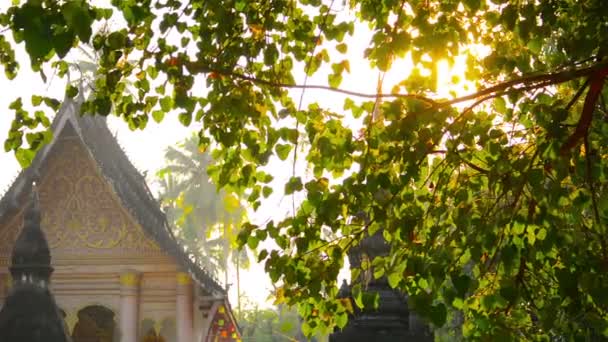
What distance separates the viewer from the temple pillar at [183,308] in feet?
54.4

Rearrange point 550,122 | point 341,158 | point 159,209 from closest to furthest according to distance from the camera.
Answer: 1. point 550,122
2. point 341,158
3. point 159,209

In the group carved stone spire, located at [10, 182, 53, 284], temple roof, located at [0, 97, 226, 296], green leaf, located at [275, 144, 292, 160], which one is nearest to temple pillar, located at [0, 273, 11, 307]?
temple roof, located at [0, 97, 226, 296]

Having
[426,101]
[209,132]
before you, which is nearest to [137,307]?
[209,132]

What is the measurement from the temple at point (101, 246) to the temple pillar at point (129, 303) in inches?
0.7

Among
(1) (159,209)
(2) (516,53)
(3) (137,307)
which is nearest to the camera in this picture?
(2) (516,53)

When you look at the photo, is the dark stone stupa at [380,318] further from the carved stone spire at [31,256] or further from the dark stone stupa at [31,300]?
the carved stone spire at [31,256]

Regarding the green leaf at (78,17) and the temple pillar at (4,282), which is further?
the temple pillar at (4,282)

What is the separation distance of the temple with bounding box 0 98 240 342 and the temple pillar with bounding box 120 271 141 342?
0.02 m

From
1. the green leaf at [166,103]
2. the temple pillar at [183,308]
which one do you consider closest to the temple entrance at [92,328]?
the temple pillar at [183,308]

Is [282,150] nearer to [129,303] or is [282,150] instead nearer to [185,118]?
[185,118]

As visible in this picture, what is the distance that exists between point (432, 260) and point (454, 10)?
5.02ft

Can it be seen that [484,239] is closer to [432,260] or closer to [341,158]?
[432,260]

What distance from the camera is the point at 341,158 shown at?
15.0 ft

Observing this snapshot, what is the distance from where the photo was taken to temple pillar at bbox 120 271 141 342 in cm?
1650
